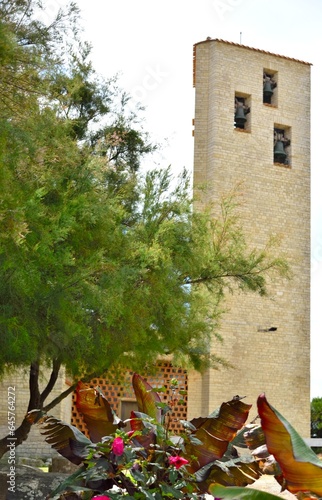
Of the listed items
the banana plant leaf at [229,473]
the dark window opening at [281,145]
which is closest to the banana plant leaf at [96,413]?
the banana plant leaf at [229,473]

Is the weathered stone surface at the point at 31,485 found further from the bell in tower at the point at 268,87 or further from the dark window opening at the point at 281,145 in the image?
the bell in tower at the point at 268,87

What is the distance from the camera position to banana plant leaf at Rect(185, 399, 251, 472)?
452cm

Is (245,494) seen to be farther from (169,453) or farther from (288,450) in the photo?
(169,453)

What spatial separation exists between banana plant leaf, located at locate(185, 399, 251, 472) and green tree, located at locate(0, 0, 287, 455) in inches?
115

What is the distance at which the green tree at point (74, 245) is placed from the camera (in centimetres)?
786

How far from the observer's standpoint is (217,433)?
457 cm

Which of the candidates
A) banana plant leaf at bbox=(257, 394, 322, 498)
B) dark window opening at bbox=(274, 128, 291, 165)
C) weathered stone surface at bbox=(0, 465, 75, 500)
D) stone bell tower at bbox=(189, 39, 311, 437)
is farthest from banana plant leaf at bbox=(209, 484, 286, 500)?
dark window opening at bbox=(274, 128, 291, 165)

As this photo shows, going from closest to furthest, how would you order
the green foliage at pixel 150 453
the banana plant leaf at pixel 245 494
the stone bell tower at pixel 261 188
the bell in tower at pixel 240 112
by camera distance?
1. the banana plant leaf at pixel 245 494
2. the green foliage at pixel 150 453
3. the stone bell tower at pixel 261 188
4. the bell in tower at pixel 240 112

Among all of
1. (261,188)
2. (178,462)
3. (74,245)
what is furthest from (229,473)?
(261,188)

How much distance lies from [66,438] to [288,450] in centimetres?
165

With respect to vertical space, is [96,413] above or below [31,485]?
above

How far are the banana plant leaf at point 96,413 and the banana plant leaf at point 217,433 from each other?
0.48 metres

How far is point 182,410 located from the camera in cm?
2016

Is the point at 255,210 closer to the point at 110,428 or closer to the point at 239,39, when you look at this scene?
the point at 239,39
